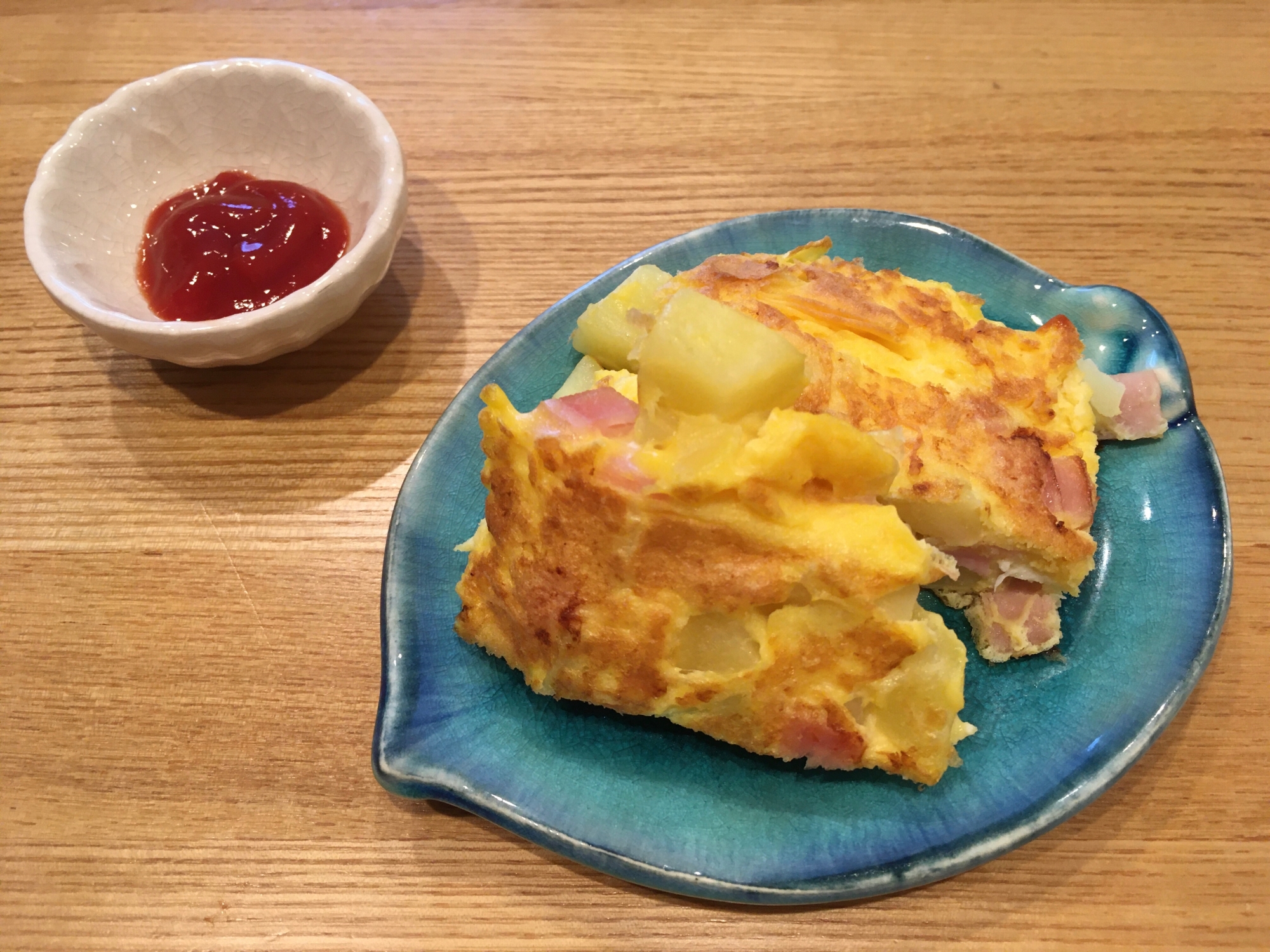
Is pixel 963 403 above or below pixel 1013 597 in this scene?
above

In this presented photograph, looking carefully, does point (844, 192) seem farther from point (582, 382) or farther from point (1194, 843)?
point (1194, 843)

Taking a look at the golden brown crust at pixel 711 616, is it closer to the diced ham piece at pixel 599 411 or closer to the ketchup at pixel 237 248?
the diced ham piece at pixel 599 411

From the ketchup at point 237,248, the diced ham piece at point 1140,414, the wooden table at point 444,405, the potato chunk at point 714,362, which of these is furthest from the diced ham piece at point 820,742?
the ketchup at point 237,248

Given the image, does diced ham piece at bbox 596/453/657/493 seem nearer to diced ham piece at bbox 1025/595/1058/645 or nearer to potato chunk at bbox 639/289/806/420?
potato chunk at bbox 639/289/806/420

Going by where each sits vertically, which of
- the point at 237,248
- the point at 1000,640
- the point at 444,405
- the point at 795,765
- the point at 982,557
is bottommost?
the point at 444,405

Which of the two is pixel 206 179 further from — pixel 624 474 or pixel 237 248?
pixel 624 474

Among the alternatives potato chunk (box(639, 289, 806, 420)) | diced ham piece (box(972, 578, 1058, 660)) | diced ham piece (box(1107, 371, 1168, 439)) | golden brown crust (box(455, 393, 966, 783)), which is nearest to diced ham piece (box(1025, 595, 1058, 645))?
diced ham piece (box(972, 578, 1058, 660))

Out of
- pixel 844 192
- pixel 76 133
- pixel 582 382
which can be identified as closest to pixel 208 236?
pixel 76 133

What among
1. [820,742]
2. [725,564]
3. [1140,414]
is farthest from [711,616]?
[1140,414]
